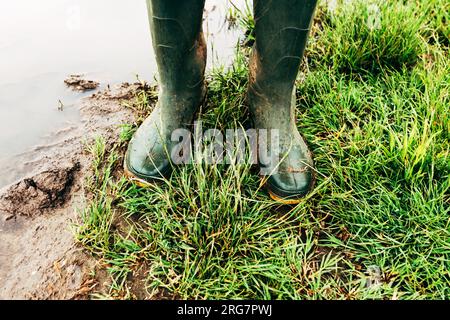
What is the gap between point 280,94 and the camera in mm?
1582

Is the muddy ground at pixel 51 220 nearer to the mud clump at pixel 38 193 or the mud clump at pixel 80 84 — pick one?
the mud clump at pixel 38 193

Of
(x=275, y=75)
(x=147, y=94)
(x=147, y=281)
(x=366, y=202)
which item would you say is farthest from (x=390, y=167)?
(x=147, y=94)

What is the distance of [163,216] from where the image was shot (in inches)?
60.2

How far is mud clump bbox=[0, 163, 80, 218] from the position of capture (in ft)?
5.23

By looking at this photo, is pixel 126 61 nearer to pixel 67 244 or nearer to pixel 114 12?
pixel 114 12

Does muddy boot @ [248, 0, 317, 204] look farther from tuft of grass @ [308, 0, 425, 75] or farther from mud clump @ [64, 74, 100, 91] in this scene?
mud clump @ [64, 74, 100, 91]

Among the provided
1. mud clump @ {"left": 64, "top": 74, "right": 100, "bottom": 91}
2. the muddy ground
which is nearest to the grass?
the muddy ground

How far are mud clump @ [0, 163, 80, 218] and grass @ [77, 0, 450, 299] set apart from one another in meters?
0.12

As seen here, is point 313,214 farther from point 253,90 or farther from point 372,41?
point 372,41

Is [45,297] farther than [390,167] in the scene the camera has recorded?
No

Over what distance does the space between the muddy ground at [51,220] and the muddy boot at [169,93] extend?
10.4 inches

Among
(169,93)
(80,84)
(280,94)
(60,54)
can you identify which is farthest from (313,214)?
(60,54)

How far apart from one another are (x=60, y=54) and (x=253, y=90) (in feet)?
4.07

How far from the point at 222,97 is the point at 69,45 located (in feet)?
3.42
